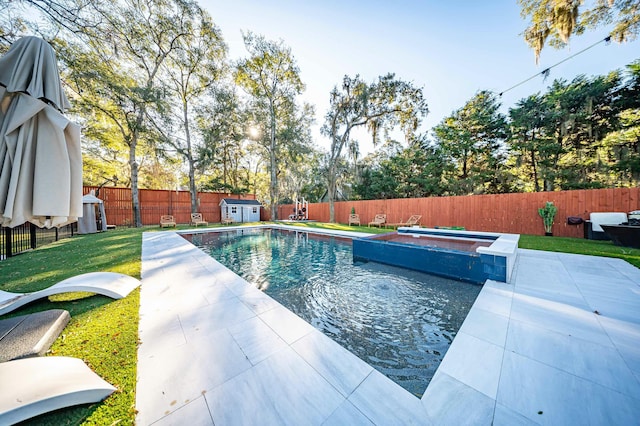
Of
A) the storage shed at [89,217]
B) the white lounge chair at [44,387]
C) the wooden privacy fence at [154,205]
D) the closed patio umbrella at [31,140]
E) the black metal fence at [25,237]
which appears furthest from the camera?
the wooden privacy fence at [154,205]

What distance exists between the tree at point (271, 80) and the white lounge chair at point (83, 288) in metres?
14.4

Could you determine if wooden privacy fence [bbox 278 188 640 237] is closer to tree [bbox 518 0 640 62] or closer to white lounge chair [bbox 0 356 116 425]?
tree [bbox 518 0 640 62]

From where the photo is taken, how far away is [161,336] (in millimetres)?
2133

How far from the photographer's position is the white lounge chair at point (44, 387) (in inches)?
43.7

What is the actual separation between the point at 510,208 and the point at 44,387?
1344 cm

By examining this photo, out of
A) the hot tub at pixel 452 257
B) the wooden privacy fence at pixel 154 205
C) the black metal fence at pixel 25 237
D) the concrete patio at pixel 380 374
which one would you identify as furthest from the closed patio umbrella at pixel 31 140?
the wooden privacy fence at pixel 154 205

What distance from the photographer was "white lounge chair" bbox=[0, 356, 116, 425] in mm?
1109

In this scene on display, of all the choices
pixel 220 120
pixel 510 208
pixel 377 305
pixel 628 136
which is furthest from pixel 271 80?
pixel 628 136

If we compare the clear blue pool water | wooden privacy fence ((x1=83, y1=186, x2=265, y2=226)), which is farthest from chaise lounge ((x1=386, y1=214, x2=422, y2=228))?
wooden privacy fence ((x1=83, y1=186, x2=265, y2=226))

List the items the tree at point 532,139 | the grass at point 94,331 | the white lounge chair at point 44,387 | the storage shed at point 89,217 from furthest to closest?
the tree at point 532,139
the storage shed at point 89,217
the grass at point 94,331
the white lounge chair at point 44,387

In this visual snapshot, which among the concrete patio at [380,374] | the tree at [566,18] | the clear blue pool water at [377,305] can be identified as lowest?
the clear blue pool water at [377,305]

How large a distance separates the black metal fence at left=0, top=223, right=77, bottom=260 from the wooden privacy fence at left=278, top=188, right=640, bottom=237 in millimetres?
15186

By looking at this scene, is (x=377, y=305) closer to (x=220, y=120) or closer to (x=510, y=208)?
(x=510, y=208)

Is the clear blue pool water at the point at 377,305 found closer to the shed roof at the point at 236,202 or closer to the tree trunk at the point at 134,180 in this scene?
the tree trunk at the point at 134,180
